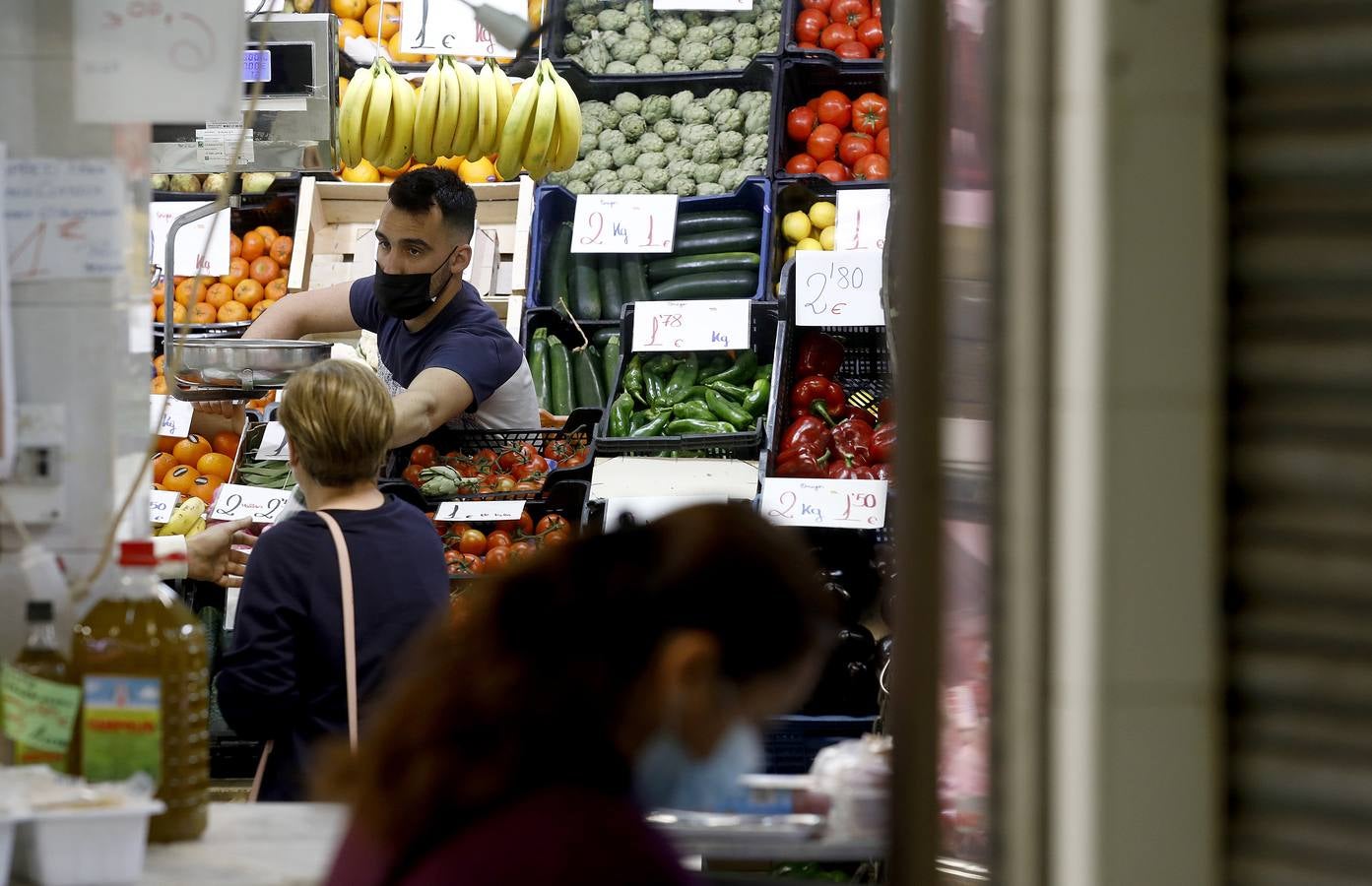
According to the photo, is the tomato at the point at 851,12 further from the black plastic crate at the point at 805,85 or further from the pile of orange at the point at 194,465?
the pile of orange at the point at 194,465

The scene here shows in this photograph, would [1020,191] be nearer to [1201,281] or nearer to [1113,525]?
[1201,281]

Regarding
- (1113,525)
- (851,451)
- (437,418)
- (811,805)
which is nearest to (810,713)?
(851,451)

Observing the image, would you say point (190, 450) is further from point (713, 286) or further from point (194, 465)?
point (713, 286)

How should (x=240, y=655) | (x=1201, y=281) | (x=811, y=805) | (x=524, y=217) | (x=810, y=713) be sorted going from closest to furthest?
(x=1201, y=281)
(x=811, y=805)
(x=240, y=655)
(x=810, y=713)
(x=524, y=217)

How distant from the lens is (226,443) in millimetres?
5359

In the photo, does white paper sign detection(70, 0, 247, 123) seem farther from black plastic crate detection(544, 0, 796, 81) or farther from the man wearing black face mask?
black plastic crate detection(544, 0, 796, 81)

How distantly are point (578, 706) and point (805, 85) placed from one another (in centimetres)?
558

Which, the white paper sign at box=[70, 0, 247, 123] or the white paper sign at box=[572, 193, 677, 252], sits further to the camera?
the white paper sign at box=[572, 193, 677, 252]

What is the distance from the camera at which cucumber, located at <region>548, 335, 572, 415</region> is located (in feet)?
19.1

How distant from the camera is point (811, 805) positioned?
78.3 inches

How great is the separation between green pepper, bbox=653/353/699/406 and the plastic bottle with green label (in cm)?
330

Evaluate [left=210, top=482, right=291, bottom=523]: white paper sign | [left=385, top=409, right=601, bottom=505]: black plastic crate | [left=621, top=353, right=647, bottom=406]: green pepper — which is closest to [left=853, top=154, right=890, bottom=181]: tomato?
[left=621, top=353, right=647, bottom=406]: green pepper

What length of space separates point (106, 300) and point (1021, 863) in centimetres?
154

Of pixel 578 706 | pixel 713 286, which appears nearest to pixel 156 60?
pixel 578 706
